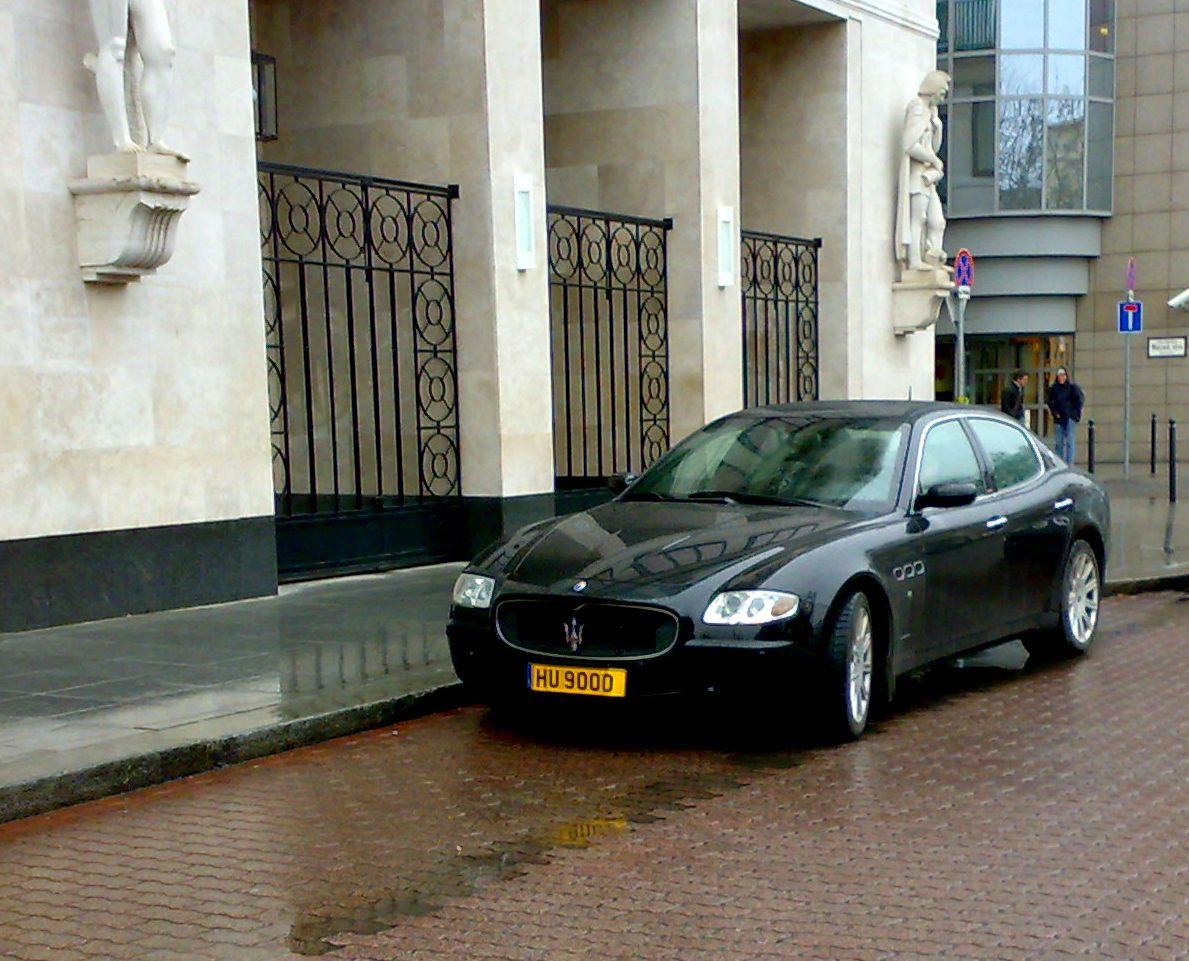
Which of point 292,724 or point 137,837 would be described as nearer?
point 137,837

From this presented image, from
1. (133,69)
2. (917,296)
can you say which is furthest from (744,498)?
(917,296)

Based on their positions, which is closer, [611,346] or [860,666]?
[860,666]

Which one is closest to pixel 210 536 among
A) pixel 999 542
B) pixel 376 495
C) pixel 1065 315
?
pixel 376 495

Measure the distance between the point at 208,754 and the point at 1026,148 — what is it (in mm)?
29287

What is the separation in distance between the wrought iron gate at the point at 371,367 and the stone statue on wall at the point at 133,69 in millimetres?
2626

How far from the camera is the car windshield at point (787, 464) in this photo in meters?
8.29

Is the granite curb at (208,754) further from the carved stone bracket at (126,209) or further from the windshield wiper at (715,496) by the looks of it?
the carved stone bracket at (126,209)

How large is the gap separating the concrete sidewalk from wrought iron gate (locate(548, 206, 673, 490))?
4.92 metres

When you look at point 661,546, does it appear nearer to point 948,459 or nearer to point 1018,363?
point 948,459

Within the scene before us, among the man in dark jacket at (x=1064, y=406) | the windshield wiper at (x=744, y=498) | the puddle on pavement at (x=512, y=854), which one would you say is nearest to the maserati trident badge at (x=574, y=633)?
the puddle on pavement at (x=512, y=854)

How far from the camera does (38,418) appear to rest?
32.9 ft

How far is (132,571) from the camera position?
10633 millimetres

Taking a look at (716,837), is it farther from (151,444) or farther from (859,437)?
(151,444)

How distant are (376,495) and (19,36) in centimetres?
556
